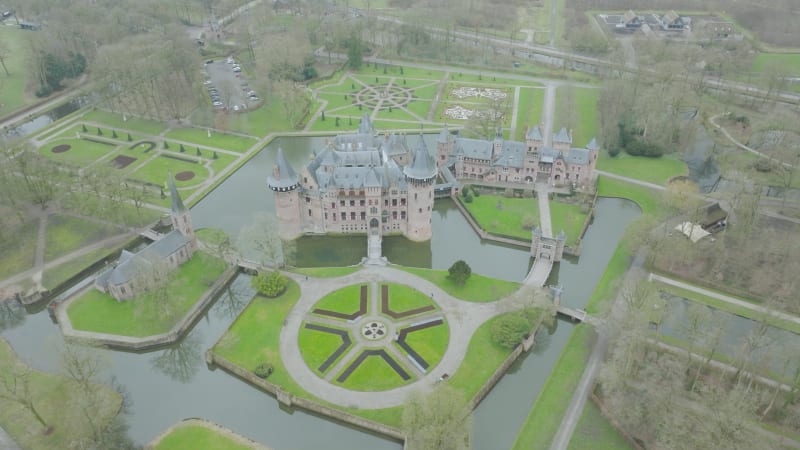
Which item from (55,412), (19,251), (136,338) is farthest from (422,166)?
(19,251)

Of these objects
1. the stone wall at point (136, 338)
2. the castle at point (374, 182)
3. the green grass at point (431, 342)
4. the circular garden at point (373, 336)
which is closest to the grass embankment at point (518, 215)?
the castle at point (374, 182)

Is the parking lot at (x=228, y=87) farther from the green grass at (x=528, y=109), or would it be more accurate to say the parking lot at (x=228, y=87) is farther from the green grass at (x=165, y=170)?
the green grass at (x=528, y=109)

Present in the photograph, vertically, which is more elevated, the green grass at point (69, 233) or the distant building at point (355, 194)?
the distant building at point (355, 194)

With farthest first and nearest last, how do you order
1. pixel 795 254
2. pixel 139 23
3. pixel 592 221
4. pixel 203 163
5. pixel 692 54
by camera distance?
pixel 139 23 < pixel 692 54 < pixel 203 163 < pixel 592 221 < pixel 795 254

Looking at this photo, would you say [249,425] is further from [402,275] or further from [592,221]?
[592,221]

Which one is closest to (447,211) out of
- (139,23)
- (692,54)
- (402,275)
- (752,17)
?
(402,275)

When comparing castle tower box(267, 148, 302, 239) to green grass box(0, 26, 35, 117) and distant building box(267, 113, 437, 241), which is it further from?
green grass box(0, 26, 35, 117)

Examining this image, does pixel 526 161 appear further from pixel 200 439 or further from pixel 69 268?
pixel 69 268

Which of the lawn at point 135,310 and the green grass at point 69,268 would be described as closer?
the lawn at point 135,310

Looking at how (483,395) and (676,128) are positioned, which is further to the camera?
(676,128)
